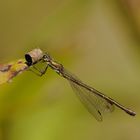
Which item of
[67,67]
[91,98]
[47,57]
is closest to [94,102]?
[91,98]

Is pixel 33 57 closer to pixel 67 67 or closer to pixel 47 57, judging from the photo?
pixel 47 57

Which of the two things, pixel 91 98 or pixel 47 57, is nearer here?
pixel 47 57

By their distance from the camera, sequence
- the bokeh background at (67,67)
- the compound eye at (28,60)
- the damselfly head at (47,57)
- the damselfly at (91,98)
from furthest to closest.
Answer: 1. the damselfly at (91,98)
2. the damselfly head at (47,57)
3. the bokeh background at (67,67)
4. the compound eye at (28,60)

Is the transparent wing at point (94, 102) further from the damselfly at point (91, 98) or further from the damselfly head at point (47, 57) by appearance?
the damselfly head at point (47, 57)

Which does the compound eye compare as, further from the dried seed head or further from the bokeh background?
the bokeh background

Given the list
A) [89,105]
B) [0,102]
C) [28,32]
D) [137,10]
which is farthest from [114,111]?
[28,32]

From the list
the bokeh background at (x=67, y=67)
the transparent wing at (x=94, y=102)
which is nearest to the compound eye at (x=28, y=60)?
the bokeh background at (x=67, y=67)
